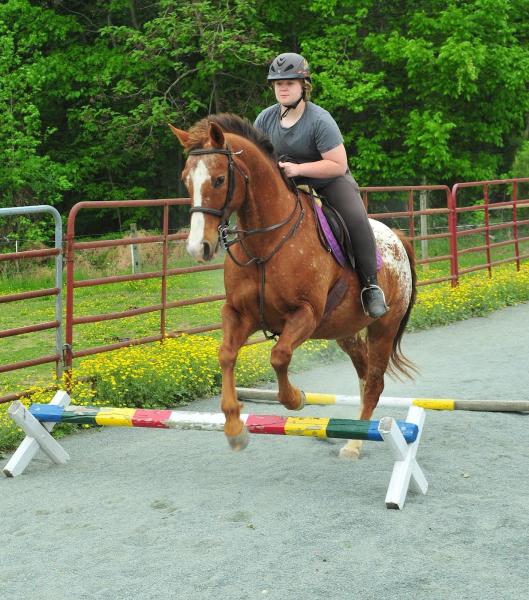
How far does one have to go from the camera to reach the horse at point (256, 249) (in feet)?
16.9

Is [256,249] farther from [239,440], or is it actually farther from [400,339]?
[400,339]

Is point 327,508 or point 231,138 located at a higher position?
point 231,138

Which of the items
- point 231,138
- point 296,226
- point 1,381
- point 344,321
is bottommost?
point 1,381

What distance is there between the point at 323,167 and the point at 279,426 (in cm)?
162

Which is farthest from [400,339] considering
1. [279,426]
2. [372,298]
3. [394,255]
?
[279,426]

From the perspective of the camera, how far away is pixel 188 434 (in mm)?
7406

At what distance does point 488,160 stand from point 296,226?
58.5 feet

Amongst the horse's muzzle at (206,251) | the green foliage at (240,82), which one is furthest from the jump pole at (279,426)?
the green foliage at (240,82)

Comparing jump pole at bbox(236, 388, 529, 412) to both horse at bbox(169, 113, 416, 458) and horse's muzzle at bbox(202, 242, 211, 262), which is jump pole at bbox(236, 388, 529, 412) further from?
horse's muzzle at bbox(202, 242, 211, 262)

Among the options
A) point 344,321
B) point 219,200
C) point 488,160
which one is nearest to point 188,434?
point 344,321

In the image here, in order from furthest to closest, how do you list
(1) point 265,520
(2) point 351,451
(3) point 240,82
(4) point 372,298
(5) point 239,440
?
(3) point 240,82, (2) point 351,451, (4) point 372,298, (5) point 239,440, (1) point 265,520

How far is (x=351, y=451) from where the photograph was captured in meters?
6.47

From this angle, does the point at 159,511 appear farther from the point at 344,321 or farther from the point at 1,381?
the point at 1,381

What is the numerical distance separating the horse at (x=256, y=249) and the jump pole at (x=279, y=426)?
0.87 feet
